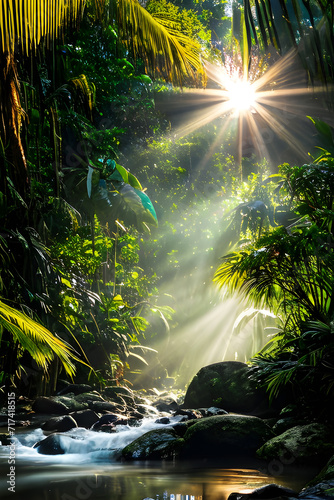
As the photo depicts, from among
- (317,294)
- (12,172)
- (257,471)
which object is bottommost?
(257,471)

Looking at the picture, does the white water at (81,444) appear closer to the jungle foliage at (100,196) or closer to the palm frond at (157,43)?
the jungle foliage at (100,196)

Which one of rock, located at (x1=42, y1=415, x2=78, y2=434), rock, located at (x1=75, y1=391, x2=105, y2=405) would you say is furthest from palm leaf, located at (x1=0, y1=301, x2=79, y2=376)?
rock, located at (x1=75, y1=391, x2=105, y2=405)

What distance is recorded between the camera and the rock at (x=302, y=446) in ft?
17.6

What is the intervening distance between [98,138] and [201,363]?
15.2 meters

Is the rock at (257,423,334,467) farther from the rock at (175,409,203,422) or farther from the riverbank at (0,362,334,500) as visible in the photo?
the rock at (175,409,203,422)

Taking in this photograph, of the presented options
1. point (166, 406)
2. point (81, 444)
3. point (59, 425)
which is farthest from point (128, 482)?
point (166, 406)

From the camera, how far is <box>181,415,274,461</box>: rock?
610cm

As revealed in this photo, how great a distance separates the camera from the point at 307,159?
1505cm

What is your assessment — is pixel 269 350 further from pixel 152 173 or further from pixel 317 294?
pixel 152 173

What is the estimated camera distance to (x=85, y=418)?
8789 mm

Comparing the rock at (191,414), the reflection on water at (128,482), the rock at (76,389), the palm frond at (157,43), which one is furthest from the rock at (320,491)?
the rock at (76,389)

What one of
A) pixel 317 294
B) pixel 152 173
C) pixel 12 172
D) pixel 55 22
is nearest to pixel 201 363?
pixel 152 173

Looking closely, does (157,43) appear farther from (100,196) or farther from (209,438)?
(209,438)

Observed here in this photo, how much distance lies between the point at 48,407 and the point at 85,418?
1225 millimetres
